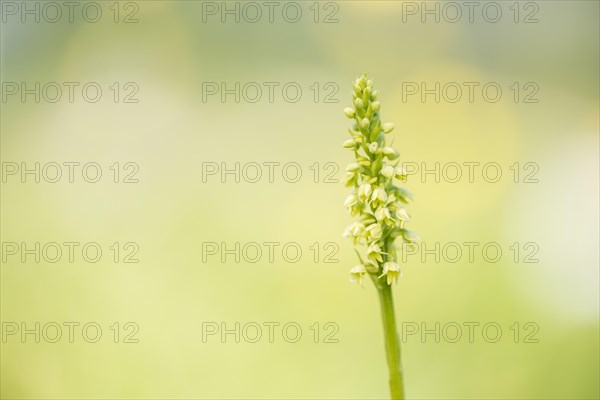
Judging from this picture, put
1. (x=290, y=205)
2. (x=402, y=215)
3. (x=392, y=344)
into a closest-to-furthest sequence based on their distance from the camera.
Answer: (x=392, y=344), (x=402, y=215), (x=290, y=205)

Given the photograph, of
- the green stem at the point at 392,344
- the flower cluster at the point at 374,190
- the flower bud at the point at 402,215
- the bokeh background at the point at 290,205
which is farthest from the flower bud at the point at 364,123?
the bokeh background at the point at 290,205

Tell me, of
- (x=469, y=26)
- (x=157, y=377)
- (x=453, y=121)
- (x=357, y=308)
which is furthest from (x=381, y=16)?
(x=157, y=377)

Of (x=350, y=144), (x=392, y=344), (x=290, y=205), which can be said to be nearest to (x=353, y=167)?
(x=350, y=144)

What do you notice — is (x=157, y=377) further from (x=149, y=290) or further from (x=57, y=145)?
(x=57, y=145)

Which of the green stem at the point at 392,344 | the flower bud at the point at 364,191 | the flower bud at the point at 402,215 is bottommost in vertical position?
the green stem at the point at 392,344

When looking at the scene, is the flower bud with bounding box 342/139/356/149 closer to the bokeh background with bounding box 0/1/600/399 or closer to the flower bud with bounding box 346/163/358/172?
the flower bud with bounding box 346/163/358/172

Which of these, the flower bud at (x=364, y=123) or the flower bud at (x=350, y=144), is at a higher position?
the flower bud at (x=364, y=123)

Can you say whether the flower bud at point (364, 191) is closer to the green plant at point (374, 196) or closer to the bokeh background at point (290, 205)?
the green plant at point (374, 196)

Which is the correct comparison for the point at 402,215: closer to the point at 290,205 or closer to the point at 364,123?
the point at 364,123
